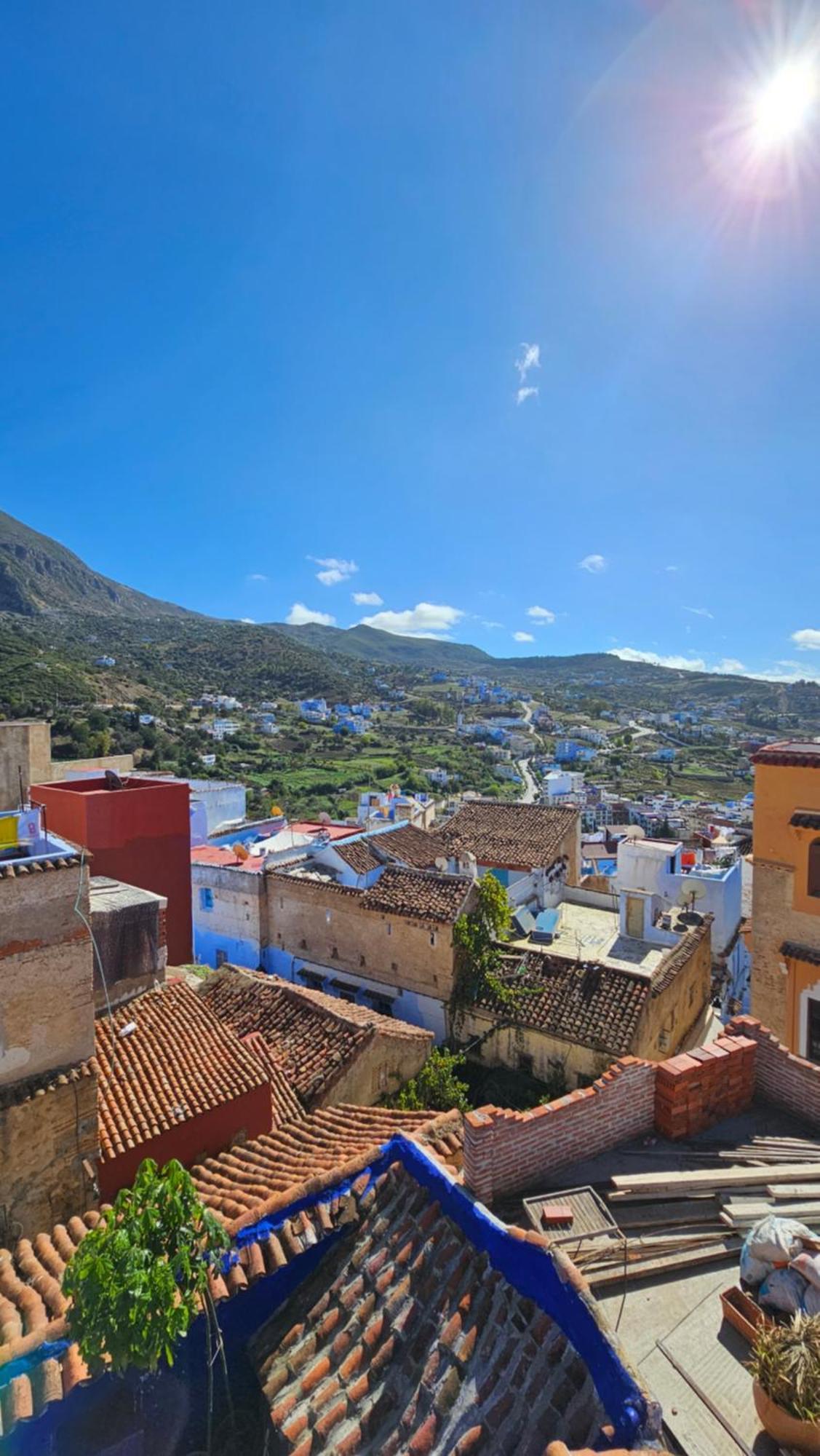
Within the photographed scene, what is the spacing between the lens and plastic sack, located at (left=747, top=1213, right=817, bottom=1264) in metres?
3.67

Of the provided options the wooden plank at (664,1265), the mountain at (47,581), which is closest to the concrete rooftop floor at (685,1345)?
the wooden plank at (664,1265)

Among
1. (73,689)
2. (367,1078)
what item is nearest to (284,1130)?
(367,1078)

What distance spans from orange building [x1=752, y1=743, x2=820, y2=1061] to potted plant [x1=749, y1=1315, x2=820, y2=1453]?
9.98 meters

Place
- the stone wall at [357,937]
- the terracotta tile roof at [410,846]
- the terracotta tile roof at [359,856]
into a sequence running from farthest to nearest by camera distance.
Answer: the terracotta tile roof at [410,846] < the terracotta tile roof at [359,856] < the stone wall at [357,937]

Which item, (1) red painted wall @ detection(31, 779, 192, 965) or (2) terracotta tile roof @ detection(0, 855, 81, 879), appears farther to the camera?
(1) red painted wall @ detection(31, 779, 192, 965)

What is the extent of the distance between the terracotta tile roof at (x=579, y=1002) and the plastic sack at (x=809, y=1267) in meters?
10.4

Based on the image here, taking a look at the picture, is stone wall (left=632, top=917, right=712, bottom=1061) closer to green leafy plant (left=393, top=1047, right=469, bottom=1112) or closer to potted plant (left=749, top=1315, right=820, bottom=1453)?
green leafy plant (left=393, top=1047, right=469, bottom=1112)

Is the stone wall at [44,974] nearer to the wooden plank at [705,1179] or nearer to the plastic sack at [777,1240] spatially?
the wooden plank at [705,1179]

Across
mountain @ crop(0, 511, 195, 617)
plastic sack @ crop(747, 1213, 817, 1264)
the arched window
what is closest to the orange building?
the arched window

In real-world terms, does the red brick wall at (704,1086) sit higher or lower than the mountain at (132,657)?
lower

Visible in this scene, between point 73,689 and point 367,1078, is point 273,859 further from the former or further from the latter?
point 73,689

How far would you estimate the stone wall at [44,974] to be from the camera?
310 inches

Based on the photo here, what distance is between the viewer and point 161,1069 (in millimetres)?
9719

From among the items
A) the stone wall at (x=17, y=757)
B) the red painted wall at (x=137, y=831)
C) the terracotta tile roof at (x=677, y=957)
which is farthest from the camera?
the stone wall at (x=17, y=757)
